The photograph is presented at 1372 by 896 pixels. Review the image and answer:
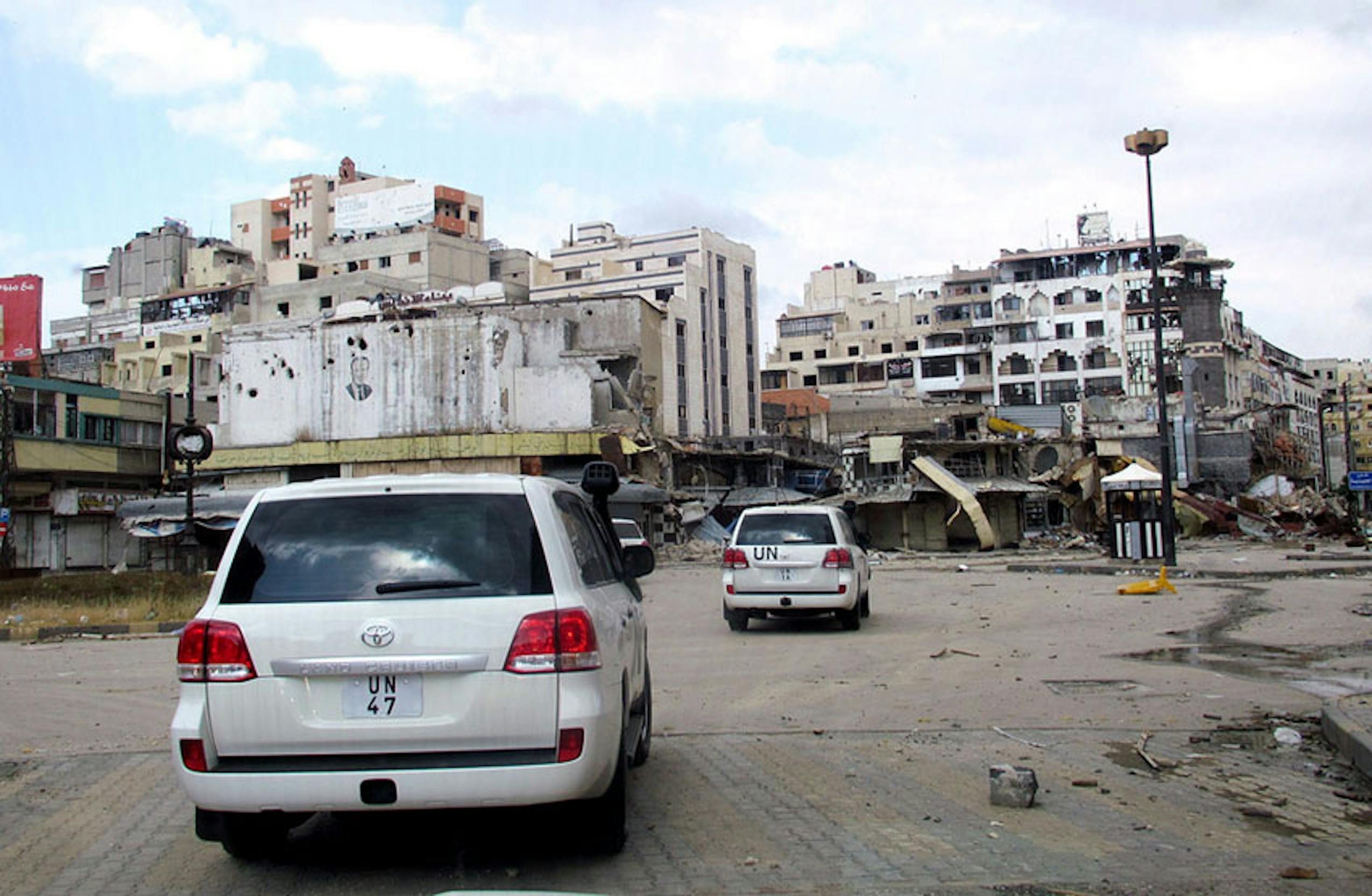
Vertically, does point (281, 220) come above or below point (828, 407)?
above

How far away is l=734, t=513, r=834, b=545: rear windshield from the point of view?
52.0 feet

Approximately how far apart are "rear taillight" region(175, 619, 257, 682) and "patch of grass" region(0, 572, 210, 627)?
54.9ft

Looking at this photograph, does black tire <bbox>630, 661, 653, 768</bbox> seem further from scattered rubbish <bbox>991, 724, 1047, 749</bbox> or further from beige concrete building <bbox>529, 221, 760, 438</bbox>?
beige concrete building <bbox>529, 221, 760, 438</bbox>

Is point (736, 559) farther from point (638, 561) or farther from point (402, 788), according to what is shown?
point (402, 788)

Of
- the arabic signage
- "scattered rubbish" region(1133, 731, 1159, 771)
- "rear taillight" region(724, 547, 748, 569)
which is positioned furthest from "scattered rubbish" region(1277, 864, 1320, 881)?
the arabic signage

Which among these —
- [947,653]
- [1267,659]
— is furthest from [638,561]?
[1267,659]

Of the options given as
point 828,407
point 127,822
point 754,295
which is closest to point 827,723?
point 127,822

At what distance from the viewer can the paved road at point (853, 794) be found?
16.7 feet

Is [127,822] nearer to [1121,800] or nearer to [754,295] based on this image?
[1121,800]

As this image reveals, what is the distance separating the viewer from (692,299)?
293ft

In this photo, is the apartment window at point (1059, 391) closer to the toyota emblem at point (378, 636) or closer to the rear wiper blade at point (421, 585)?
the rear wiper blade at point (421, 585)

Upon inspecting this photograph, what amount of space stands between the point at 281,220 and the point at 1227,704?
11347 cm

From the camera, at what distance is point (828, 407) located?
86375mm

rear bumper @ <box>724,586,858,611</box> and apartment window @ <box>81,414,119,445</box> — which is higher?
apartment window @ <box>81,414,119,445</box>
